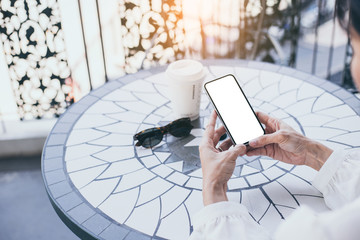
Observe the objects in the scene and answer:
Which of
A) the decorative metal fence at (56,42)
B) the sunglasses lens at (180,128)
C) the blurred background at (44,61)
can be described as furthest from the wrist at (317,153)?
the decorative metal fence at (56,42)

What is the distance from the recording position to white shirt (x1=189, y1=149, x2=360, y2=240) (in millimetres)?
782

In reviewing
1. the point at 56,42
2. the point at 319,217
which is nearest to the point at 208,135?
the point at 319,217

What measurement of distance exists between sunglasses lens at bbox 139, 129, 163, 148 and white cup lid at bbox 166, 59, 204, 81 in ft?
0.76

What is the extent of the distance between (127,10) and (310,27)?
15.1 feet

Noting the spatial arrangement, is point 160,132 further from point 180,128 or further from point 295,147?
point 295,147

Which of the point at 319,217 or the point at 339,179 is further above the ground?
the point at 319,217

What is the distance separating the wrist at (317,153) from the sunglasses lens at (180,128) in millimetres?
497

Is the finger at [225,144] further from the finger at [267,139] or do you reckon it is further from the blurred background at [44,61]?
the blurred background at [44,61]

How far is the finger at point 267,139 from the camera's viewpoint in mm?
1332

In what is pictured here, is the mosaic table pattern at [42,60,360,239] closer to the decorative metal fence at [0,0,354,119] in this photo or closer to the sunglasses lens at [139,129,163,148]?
the sunglasses lens at [139,129,163,148]

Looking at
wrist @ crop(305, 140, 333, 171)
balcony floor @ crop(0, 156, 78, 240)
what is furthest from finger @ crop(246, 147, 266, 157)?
balcony floor @ crop(0, 156, 78, 240)

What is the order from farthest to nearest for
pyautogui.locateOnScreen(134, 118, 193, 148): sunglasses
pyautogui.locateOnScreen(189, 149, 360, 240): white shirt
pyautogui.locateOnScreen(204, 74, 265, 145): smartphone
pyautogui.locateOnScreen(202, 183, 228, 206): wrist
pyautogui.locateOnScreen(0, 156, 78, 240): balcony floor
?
pyautogui.locateOnScreen(0, 156, 78, 240): balcony floor < pyautogui.locateOnScreen(134, 118, 193, 148): sunglasses < pyautogui.locateOnScreen(204, 74, 265, 145): smartphone < pyautogui.locateOnScreen(202, 183, 228, 206): wrist < pyautogui.locateOnScreen(189, 149, 360, 240): white shirt

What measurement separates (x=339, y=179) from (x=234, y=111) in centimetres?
43

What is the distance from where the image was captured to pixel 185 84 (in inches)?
62.4
